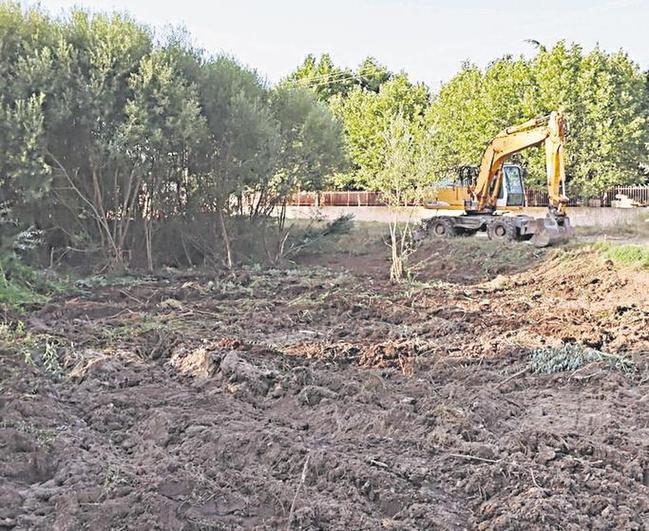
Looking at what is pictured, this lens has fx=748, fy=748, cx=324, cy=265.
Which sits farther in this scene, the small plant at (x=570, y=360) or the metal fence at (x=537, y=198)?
the metal fence at (x=537, y=198)

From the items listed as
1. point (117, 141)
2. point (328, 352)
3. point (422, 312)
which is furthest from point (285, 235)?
point (328, 352)

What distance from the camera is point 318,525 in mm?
3658

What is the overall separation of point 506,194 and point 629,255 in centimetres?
646

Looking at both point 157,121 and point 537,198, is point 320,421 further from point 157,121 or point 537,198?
point 537,198

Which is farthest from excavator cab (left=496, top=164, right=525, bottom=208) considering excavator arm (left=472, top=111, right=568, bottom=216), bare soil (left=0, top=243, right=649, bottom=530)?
bare soil (left=0, top=243, right=649, bottom=530)

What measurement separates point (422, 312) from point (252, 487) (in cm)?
612

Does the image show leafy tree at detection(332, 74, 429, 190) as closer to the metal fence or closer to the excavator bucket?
the metal fence

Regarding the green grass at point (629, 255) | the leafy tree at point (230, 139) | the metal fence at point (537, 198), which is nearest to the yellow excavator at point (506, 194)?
the green grass at point (629, 255)

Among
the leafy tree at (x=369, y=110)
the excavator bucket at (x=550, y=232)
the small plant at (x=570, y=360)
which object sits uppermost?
the leafy tree at (x=369, y=110)

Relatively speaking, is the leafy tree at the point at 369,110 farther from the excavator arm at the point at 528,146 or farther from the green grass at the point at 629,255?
the green grass at the point at 629,255

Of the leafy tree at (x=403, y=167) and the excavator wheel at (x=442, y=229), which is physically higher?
the leafy tree at (x=403, y=167)

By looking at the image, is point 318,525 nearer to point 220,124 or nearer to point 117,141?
point 117,141

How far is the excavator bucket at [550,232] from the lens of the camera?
16984mm

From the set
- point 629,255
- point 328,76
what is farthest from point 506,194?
point 328,76
